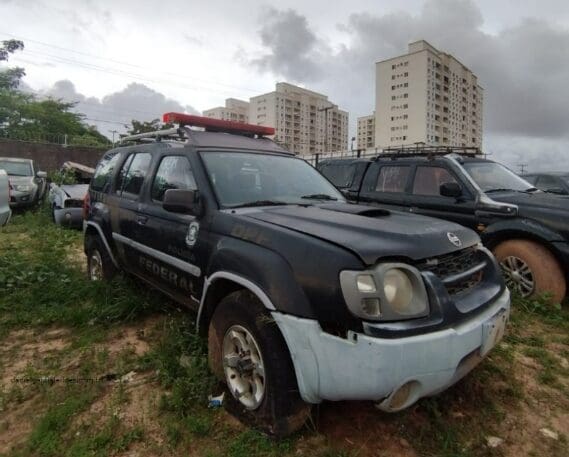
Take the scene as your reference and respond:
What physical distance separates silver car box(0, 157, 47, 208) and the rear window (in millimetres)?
9267

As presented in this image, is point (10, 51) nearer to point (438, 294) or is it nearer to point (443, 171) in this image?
point (443, 171)

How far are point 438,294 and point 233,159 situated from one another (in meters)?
1.93

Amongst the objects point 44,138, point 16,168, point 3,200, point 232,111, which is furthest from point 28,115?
point 3,200

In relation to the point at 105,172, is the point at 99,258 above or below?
below

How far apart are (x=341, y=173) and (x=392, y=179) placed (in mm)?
996

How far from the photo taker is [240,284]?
2.45 metres

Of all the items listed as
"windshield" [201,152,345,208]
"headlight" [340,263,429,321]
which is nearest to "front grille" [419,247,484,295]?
"headlight" [340,263,429,321]

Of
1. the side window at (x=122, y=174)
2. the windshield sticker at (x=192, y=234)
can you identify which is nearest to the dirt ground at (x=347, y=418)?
the windshield sticker at (x=192, y=234)

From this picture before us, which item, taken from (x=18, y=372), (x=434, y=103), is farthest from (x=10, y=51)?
(x=434, y=103)

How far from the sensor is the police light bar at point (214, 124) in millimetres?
3855

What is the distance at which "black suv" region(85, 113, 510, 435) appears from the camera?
1.92m

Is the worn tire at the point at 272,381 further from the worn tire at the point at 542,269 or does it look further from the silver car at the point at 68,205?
the silver car at the point at 68,205

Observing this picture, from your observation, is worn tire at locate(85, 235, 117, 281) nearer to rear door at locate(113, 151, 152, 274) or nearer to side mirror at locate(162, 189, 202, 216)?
rear door at locate(113, 151, 152, 274)

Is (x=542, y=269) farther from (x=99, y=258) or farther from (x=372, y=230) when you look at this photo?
(x=99, y=258)
